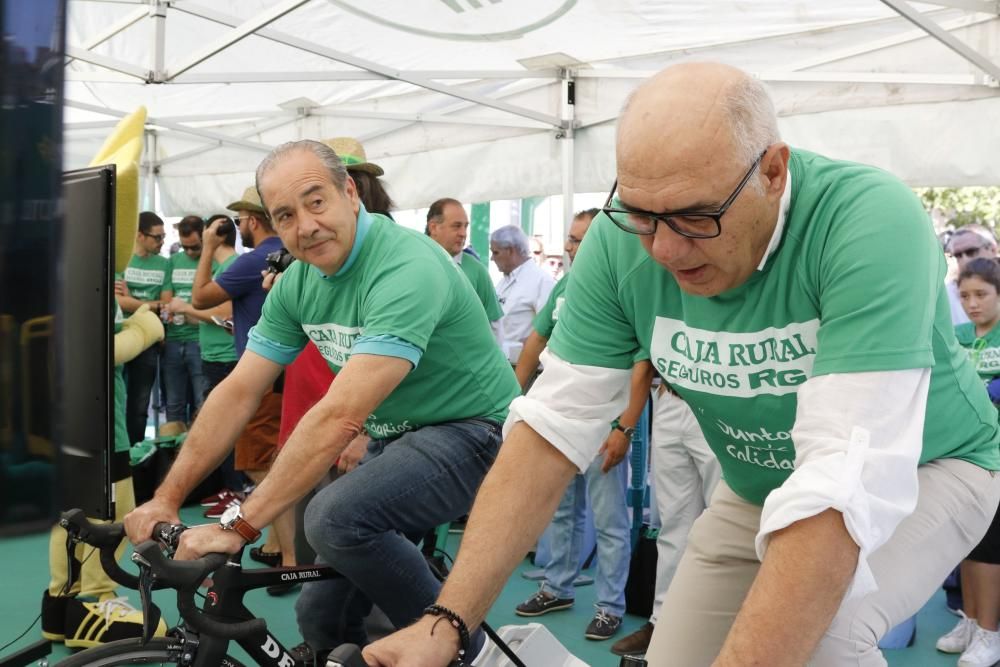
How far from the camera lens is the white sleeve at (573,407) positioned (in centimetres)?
182

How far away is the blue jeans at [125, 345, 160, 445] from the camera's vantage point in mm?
7641

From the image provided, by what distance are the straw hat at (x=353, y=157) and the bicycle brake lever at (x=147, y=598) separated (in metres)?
1.83

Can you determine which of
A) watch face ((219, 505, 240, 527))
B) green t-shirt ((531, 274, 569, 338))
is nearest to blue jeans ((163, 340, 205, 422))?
green t-shirt ((531, 274, 569, 338))

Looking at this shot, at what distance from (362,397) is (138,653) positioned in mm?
884

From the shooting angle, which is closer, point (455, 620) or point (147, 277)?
point (455, 620)

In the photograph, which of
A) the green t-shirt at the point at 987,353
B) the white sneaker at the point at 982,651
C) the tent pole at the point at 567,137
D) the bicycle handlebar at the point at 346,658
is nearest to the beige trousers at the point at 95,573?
the bicycle handlebar at the point at 346,658

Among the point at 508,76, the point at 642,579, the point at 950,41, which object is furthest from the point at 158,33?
the point at 950,41

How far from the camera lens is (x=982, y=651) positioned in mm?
4266

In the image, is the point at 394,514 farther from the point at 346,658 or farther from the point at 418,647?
the point at 346,658

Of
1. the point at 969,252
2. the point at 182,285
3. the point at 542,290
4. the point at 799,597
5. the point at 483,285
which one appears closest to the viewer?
the point at 799,597

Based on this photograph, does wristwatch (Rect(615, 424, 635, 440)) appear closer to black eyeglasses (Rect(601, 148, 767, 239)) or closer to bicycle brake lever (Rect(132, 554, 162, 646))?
bicycle brake lever (Rect(132, 554, 162, 646))

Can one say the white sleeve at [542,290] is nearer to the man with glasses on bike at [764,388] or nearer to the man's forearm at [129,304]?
the man's forearm at [129,304]

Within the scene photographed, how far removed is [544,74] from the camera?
7.79 m

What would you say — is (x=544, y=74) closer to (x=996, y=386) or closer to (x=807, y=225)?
(x=996, y=386)
